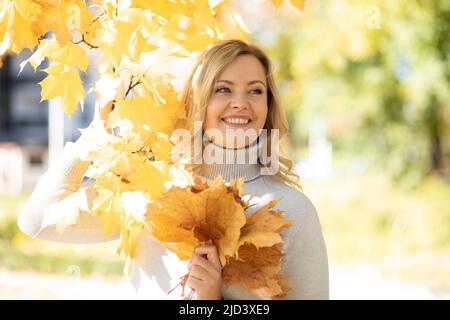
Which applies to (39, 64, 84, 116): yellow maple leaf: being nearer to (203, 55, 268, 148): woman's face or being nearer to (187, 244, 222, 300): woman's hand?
(203, 55, 268, 148): woman's face

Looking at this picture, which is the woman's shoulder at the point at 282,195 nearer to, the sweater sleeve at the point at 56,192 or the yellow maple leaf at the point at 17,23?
the sweater sleeve at the point at 56,192

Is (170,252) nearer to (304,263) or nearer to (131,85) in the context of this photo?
(304,263)

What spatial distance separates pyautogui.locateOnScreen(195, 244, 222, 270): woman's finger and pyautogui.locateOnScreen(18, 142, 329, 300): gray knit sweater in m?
0.20

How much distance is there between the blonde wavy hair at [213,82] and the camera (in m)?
1.90

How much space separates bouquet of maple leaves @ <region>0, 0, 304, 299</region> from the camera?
4.99 feet

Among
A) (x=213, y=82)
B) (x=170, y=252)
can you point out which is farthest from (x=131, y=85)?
(x=170, y=252)

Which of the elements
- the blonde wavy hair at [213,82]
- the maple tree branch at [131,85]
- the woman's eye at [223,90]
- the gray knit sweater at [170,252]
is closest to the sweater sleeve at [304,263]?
the gray knit sweater at [170,252]

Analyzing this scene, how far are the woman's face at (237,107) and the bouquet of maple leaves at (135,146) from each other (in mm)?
112

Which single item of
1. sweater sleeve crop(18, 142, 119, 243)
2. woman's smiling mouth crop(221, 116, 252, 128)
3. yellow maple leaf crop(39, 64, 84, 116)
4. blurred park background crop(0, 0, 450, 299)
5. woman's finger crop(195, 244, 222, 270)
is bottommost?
woman's finger crop(195, 244, 222, 270)

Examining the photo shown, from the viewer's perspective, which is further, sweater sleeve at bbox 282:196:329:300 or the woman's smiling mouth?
the woman's smiling mouth

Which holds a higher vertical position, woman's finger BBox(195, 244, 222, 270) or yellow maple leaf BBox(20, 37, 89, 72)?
yellow maple leaf BBox(20, 37, 89, 72)

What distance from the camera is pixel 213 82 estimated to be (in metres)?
1.89

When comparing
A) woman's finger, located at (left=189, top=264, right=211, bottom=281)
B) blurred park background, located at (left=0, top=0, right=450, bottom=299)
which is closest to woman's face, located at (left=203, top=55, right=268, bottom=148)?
woman's finger, located at (left=189, top=264, right=211, bottom=281)
